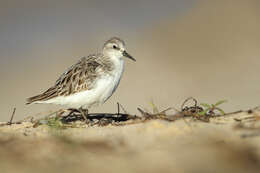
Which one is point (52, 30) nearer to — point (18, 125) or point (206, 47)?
point (206, 47)

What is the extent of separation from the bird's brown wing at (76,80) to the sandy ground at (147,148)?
183cm

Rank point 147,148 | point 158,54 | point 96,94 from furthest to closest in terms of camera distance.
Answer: point 158,54
point 96,94
point 147,148

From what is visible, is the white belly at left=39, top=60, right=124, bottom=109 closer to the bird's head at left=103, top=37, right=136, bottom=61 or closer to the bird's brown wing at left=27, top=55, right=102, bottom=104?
the bird's brown wing at left=27, top=55, right=102, bottom=104

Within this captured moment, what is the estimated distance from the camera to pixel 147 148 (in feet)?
14.9

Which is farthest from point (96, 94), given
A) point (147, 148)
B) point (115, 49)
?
point (147, 148)

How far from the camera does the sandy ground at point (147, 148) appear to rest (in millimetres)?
4000

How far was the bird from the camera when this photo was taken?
24.3 feet

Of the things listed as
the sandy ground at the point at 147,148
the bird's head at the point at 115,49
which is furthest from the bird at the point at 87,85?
the sandy ground at the point at 147,148

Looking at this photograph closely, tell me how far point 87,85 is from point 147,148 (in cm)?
308

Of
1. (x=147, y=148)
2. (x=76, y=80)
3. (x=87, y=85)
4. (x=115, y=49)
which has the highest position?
(x=115, y=49)

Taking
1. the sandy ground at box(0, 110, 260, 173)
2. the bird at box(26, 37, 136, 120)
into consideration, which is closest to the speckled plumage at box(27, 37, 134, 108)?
the bird at box(26, 37, 136, 120)

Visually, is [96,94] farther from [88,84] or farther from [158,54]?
[158,54]

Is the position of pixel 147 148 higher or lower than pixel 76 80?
lower

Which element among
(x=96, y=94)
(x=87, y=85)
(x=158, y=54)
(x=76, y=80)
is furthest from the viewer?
(x=158, y=54)
